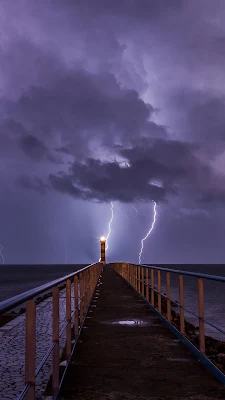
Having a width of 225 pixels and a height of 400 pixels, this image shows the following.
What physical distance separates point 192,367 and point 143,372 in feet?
1.88

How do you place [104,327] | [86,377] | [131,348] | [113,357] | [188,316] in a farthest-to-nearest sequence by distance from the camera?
[188,316], [104,327], [131,348], [113,357], [86,377]

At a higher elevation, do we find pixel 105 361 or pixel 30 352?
pixel 30 352

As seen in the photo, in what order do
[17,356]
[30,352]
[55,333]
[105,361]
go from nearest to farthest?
[30,352], [55,333], [105,361], [17,356]

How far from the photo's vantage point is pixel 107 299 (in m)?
12.3

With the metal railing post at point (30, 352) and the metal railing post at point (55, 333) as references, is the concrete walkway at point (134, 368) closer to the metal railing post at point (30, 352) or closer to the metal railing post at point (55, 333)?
the metal railing post at point (55, 333)

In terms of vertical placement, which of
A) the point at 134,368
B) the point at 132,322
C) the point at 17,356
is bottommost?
the point at 17,356

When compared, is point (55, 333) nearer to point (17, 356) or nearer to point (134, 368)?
point (134, 368)

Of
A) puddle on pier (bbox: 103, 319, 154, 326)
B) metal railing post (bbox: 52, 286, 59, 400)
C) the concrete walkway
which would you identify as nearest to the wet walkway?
metal railing post (bbox: 52, 286, 59, 400)

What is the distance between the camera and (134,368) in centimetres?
480

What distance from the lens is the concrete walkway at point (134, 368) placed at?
390 centimetres

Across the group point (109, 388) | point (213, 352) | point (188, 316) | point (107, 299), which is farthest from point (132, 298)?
point (188, 316)

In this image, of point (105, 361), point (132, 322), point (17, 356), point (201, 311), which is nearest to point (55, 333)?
point (105, 361)

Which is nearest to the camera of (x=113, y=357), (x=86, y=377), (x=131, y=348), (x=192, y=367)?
(x=86, y=377)

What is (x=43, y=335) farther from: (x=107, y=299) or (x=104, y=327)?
(x=107, y=299)
